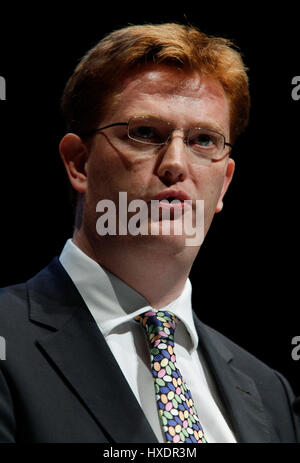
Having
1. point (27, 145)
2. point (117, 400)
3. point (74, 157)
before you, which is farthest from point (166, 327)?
point (27, 145)

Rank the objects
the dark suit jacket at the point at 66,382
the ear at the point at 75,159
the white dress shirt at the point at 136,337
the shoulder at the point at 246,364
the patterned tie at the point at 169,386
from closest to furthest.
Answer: the dark suit jacket at the point at 66,382, the patterned tie at the point at 169,386, the white dress shirt at the point at 136,337, the ear at the point at 75,159, the shoulder at the point at 246,364

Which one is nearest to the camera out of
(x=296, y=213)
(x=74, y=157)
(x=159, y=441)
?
(x=159, y=441)

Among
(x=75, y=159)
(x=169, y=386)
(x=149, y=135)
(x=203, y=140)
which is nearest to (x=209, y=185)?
(x=203, y=140)

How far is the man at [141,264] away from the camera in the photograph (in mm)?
1879

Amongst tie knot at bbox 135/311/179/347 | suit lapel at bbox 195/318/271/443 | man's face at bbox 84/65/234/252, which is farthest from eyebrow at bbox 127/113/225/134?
suit lapel at bbox 195/318/271/443

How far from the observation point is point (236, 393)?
2227 mm

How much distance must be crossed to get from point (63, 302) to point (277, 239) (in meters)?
1.32

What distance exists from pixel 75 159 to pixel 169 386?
2.76 ft

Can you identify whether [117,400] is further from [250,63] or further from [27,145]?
[250,63]

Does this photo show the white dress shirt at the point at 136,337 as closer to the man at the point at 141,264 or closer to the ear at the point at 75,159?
the man at the point at 141,264

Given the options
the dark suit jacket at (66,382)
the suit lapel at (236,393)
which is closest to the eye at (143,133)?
the dark suit jacket at (66,382)

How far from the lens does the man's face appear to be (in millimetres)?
2059

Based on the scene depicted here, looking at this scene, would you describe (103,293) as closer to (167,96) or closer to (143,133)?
(143,133)
